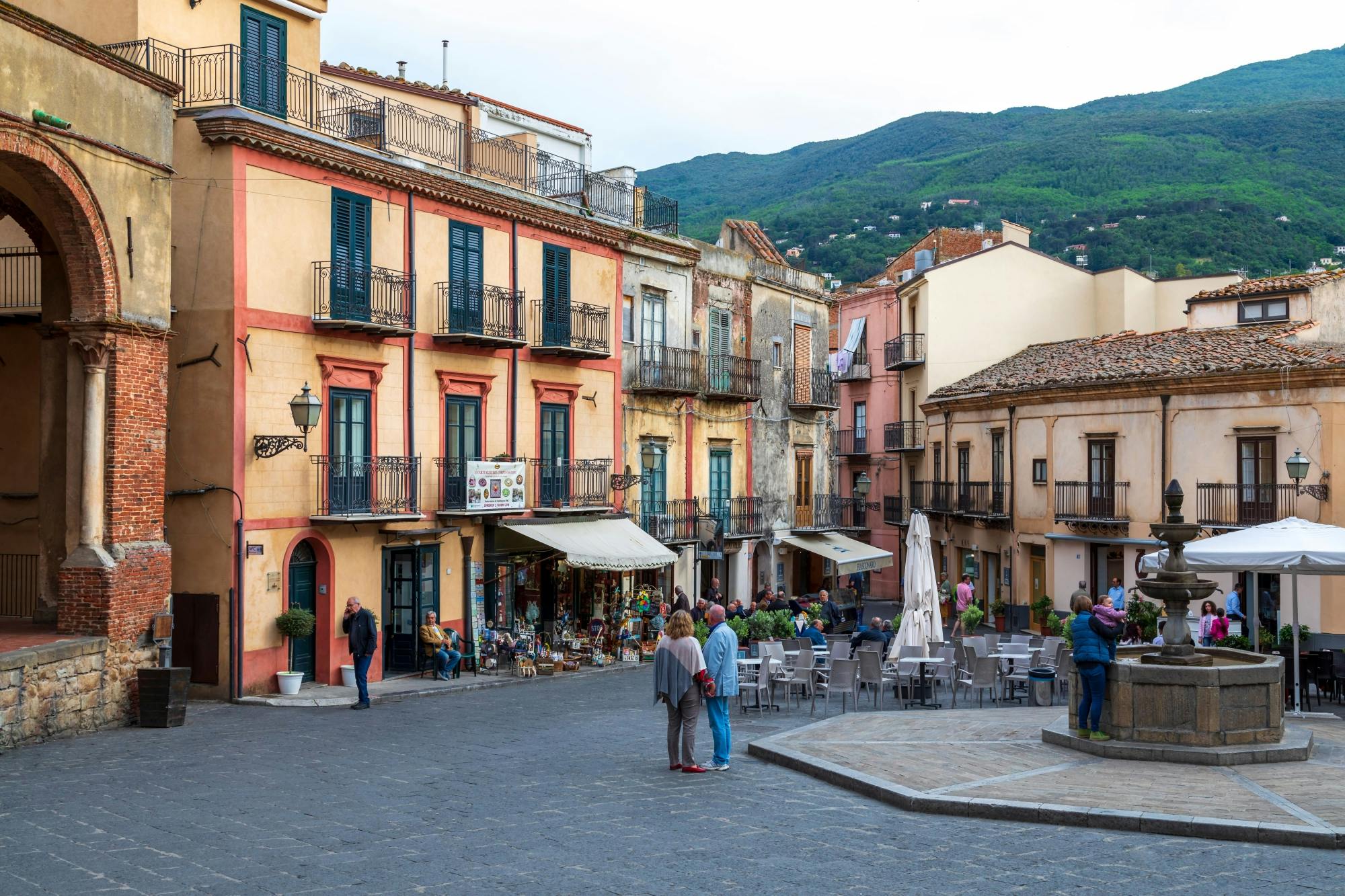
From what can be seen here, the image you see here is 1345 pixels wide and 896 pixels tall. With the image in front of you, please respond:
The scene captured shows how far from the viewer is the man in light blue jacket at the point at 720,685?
1380 centimetres

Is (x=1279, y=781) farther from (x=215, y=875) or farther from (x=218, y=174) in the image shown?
(x=218, y=174)

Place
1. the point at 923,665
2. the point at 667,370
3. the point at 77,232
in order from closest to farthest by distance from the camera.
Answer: the point at 77,232 → the point at 923,665 → the point at 667,370

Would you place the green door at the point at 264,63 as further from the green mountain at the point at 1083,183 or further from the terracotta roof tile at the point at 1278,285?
the terracotta roof tile at the point at 1278,285

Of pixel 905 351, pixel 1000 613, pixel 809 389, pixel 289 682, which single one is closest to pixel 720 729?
pixel 289 682

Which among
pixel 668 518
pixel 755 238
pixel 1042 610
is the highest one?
pixel 755 238

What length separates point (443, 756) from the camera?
14766mm

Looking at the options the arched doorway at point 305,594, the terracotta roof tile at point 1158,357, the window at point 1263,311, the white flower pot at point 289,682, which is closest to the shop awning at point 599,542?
the arched doorway at point 305,594

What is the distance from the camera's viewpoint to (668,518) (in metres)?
31.8

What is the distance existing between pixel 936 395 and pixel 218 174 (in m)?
27.0

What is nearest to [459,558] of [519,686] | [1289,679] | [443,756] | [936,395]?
[519,686]

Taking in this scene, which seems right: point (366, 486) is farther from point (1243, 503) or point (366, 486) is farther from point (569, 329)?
point (1243, 503)

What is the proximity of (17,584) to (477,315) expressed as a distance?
9.16 metres

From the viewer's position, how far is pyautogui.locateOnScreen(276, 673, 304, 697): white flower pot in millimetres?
20578

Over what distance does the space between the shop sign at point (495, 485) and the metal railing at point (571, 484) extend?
898 mm
